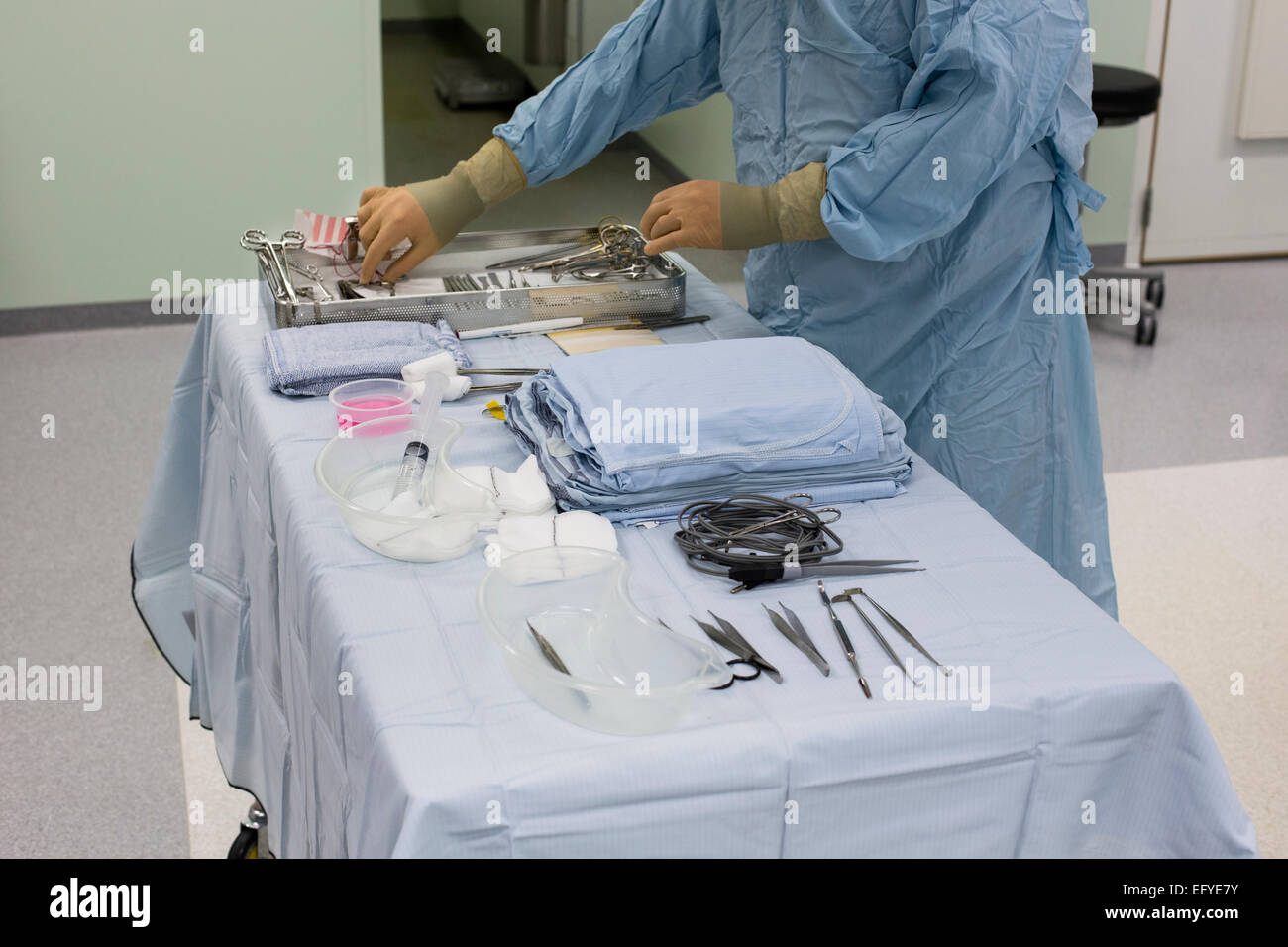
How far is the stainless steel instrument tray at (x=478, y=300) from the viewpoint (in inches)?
Answer: 69.6

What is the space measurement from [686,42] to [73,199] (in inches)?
98.7

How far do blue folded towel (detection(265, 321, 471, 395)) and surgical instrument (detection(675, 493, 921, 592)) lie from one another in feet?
1.65

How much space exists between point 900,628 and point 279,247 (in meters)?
1.17

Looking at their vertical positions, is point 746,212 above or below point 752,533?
above

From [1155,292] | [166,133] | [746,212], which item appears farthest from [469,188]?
[1155,292]

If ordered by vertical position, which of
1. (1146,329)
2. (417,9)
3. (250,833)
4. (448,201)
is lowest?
(250,833)

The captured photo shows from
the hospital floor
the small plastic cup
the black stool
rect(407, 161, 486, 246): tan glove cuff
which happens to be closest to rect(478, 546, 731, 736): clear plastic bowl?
the small plastic cup

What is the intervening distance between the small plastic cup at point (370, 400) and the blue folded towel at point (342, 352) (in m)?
0.03

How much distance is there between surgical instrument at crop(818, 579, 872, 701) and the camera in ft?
3.57

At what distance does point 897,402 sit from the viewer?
1832 mm

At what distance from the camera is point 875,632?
1152 mm

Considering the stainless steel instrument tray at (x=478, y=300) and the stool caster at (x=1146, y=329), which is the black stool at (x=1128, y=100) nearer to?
the stool caster at (x=1146, y=329)

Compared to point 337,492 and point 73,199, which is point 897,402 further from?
point 73,199

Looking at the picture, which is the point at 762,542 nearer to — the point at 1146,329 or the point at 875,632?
the point at 875,632
